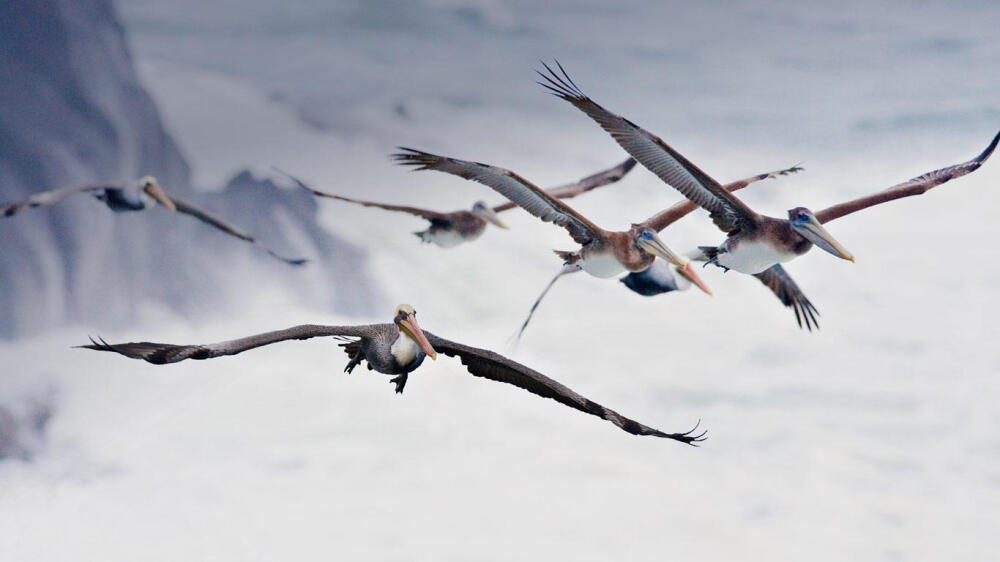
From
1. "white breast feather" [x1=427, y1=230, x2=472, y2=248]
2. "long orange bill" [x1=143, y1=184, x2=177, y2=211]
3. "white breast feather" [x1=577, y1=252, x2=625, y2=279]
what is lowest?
"white breast feather" [x1=577, y1=252, x2=625, y2=279]

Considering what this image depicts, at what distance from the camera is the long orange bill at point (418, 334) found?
10.6 metres

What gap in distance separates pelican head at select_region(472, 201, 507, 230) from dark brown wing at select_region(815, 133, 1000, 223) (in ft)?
17.2

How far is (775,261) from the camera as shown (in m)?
12.9

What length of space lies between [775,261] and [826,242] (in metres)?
0.61

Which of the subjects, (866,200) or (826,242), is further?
(866,200)

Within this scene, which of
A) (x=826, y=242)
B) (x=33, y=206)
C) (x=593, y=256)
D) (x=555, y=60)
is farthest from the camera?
(x=33, y=206)

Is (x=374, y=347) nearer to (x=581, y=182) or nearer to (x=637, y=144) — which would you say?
(x=637, y=144)

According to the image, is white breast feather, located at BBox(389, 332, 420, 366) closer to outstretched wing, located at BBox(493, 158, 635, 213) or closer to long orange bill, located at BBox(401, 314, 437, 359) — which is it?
long orange bill, located at BBox(401, 314, 437, 359)

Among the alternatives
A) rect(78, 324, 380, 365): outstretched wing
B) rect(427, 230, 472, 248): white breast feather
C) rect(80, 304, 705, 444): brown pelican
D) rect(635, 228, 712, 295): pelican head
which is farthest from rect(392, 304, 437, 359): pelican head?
rect(427, 230, 472, 248): white breast feather

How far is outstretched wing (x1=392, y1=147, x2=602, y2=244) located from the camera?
481 inches

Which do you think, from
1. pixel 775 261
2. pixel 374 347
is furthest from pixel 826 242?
pixel 374 347

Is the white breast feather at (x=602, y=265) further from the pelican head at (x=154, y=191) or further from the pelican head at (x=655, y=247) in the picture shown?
the pelican head at (x=154, y=191)

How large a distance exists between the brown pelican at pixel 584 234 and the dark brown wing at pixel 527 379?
2278mm

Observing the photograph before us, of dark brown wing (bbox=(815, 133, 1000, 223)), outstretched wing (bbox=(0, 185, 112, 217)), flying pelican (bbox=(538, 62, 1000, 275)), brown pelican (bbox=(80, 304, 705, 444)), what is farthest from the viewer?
outstretched wing (bbox=(0, 185, 112, 217))
